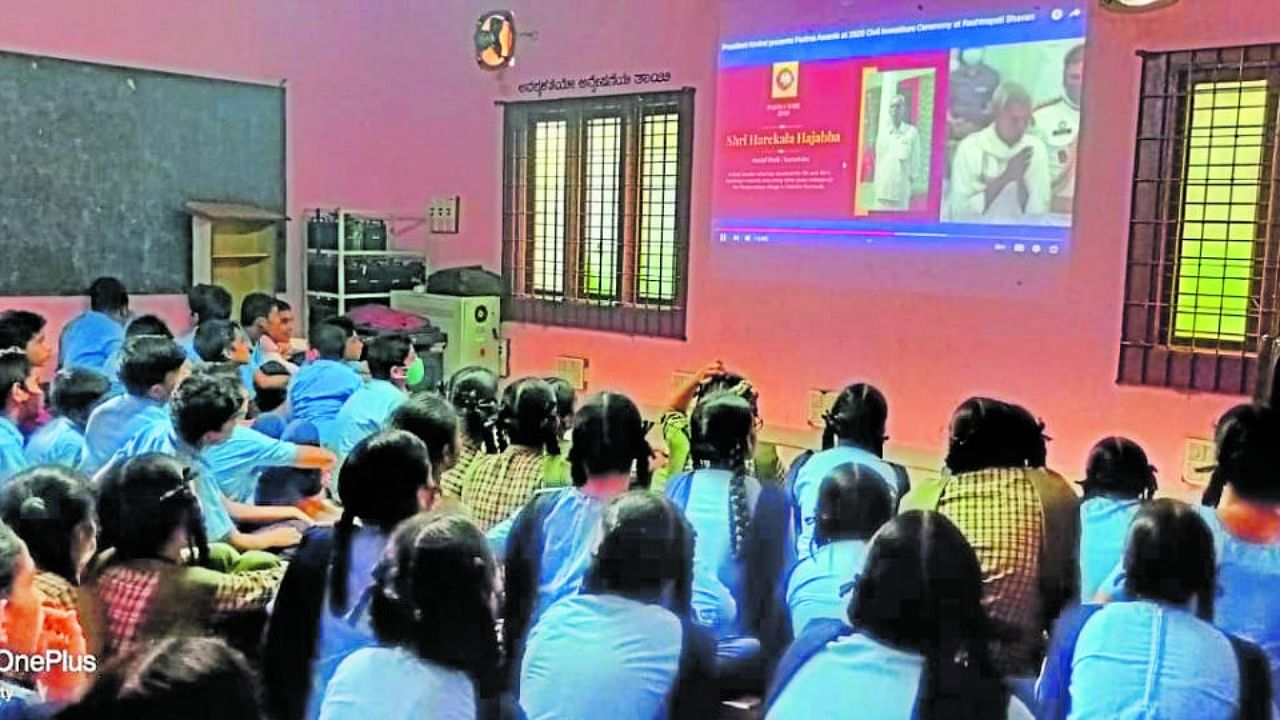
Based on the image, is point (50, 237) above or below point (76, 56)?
below

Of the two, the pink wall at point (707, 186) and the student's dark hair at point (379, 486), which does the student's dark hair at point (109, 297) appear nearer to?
the pink wall at point (707, 186)

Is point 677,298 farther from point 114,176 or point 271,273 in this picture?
point 114,176

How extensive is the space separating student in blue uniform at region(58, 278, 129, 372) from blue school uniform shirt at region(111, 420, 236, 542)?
1.88 metres

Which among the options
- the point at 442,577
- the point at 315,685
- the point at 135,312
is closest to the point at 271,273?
the point at 135,312

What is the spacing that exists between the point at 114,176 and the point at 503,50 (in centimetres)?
195

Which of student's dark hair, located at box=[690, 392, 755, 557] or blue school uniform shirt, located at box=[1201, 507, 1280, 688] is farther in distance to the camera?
student's dark hair, located at box=[690, 392, 755, 557]

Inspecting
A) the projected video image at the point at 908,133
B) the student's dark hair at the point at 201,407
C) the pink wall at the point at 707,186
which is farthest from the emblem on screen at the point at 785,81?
the student's dark hair at the point at 201,407

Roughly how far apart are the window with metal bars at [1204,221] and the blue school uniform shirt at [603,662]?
2.42m

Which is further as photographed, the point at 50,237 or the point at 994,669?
the point at 50,237

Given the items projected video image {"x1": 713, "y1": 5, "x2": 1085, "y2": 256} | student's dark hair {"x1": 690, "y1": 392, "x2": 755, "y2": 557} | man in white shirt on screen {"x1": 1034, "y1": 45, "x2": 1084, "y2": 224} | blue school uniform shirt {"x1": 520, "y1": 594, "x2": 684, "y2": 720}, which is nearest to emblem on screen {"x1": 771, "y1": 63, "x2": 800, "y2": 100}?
projected video image {"x1": 713, "y1": 5, "x2": 1085, "y2": 256}

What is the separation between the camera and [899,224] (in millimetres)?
4207

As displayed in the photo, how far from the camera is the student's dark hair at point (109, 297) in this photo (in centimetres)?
496

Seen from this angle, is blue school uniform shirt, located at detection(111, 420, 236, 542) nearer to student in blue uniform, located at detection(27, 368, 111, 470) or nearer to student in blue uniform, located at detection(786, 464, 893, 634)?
student in blue uniform, located at detection(27, 368, 111, 470)

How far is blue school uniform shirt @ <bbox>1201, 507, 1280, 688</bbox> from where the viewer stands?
6.51 ft
